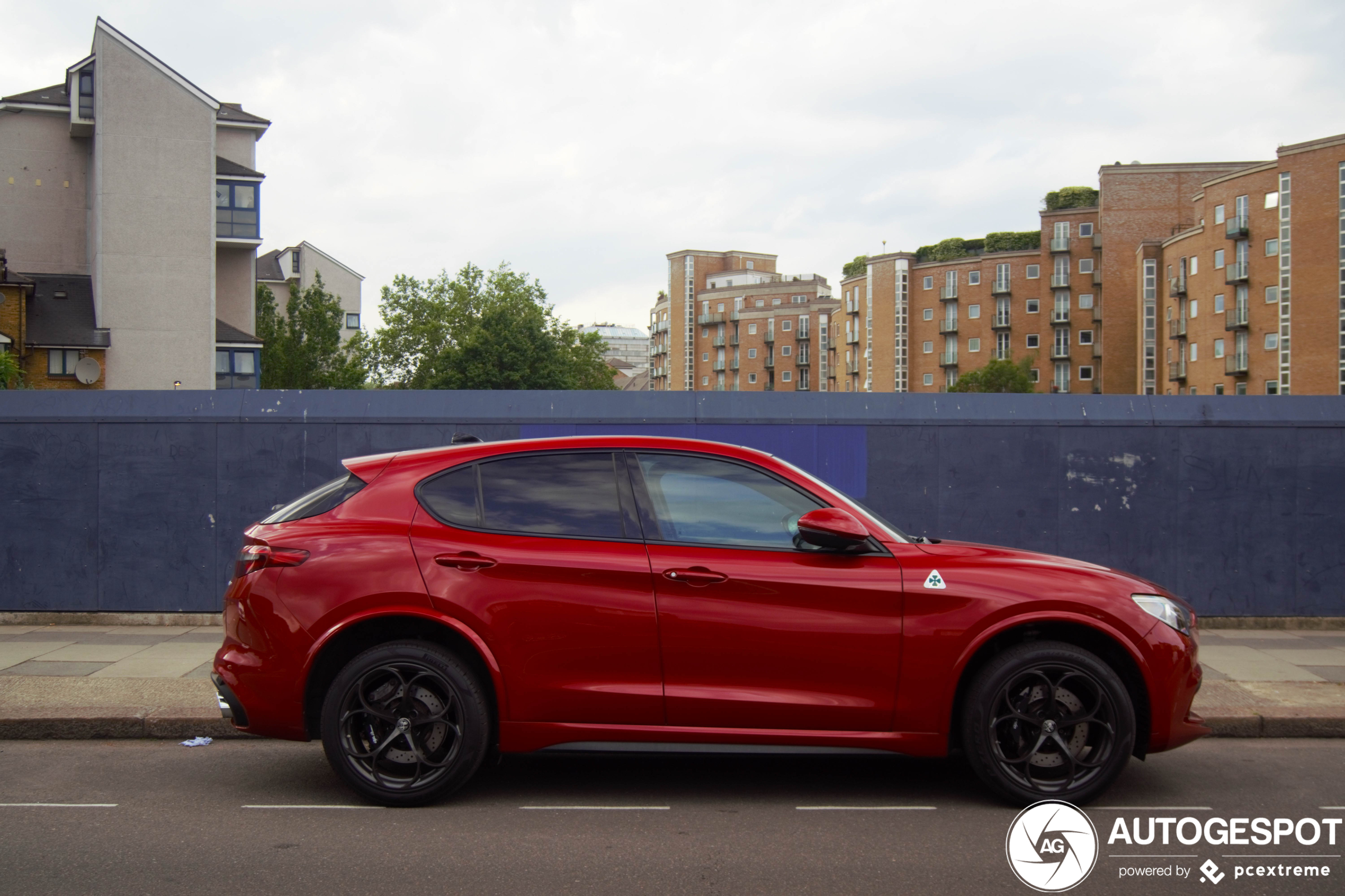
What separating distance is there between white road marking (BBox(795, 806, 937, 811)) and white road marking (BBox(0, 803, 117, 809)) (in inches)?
130

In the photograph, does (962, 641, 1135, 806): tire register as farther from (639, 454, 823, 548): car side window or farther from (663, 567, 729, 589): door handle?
(663, 567, 729, 589): door handle

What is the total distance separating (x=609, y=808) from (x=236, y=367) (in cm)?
4556

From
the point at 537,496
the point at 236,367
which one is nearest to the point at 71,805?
the point at 537,496

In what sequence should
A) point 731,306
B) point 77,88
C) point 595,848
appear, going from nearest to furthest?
point 595,848 < point 77,88 < point 731,306

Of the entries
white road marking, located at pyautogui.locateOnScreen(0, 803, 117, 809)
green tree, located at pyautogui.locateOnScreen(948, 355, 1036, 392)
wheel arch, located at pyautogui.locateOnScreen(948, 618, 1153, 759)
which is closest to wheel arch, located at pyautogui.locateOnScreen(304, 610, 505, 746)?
white road marking, located at pyautogui.locateOnScreen(0, 803, 117, 809)

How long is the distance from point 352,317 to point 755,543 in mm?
89093

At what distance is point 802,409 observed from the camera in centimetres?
1003

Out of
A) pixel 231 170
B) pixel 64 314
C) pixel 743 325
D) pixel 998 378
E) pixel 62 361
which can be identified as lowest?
pixel 62 361

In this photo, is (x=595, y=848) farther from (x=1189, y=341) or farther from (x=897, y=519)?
(x=1189, y=341)

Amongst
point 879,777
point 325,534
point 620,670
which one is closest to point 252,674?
point 325,534

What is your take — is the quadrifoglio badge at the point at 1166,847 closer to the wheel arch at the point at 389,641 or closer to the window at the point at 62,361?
the wheel arch at the point at 389,641

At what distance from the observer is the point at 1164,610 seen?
4992 mm

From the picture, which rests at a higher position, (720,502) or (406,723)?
(720,502)

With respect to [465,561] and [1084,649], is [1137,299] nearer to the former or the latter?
[1084,649]
